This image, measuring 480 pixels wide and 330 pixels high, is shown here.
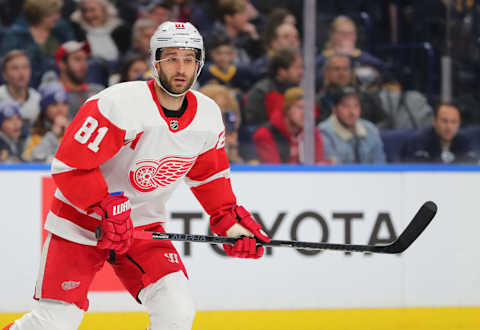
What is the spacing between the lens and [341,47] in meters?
4.32

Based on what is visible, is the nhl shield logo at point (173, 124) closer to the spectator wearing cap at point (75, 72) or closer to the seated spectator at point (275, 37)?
the spectator wearing cap at point (75, 72)

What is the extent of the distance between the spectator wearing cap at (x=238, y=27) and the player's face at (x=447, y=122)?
1028 millimetres

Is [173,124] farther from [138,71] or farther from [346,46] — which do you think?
[346,46]

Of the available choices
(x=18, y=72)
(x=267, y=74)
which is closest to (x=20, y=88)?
(x=18, y=72)

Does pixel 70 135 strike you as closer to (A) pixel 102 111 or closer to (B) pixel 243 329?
(A) pixel 102 111

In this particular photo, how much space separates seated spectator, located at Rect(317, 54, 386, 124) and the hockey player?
145 centimetres

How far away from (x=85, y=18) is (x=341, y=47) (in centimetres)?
147

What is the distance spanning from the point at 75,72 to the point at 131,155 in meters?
1.81

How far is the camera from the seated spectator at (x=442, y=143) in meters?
4.05

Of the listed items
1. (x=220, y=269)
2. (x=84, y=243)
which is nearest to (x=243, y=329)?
(x=220, y=269)

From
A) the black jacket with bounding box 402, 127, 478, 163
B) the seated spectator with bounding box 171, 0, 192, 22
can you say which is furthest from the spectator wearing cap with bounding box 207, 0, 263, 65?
the black jacket with bounding box 402, 127, 478, 163

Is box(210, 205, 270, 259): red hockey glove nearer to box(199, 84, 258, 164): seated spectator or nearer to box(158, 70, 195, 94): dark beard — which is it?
box(158, 70, 195, 94): dark beard

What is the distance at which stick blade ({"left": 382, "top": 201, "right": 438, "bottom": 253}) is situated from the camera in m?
2.69

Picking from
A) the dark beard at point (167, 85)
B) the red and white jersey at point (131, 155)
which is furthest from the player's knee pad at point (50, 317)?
the dark beard at point (167, 85)
